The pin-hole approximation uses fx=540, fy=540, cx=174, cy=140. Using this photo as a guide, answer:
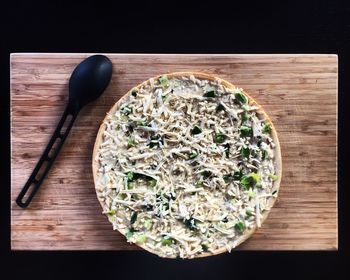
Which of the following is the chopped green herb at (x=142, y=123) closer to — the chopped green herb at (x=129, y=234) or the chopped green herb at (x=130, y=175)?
the chopped green herb at (x=130, y=175)

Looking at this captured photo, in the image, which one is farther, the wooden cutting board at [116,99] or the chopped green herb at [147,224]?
the wooden cutting board at [116,99]

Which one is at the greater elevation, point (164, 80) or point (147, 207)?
point (164, 80)

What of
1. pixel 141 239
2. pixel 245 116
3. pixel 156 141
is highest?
pixel 245 116

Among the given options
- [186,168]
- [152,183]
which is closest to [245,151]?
[186,168]

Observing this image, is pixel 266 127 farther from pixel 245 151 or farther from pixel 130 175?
pixel 130 175

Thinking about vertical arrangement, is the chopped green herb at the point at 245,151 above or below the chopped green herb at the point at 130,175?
above
